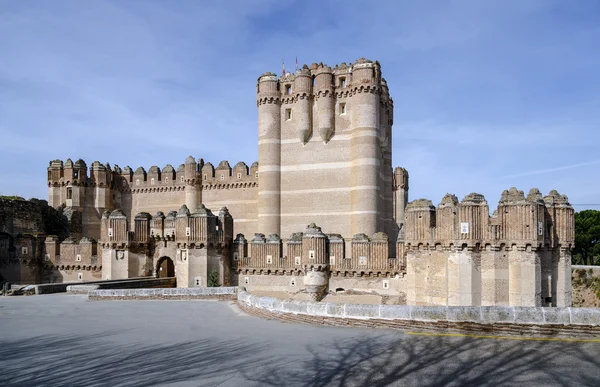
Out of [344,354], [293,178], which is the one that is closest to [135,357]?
[344,354]

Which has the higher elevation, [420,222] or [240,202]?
[240,202]

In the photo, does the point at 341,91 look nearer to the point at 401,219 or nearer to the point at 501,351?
the point at 401,219

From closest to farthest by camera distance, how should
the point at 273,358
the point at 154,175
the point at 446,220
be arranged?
the point at 273,358
the point at 446,220
the point at 154,175

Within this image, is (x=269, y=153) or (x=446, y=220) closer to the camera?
(x=446, y=220)

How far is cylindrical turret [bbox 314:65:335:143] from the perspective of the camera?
42594 mm

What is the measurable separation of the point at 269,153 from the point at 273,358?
3396 centimetres

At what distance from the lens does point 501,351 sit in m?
10.8

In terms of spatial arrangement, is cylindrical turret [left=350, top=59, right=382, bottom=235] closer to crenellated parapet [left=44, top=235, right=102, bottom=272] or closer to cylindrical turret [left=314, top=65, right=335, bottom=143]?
cylindrical turret [left=314, top=65, right=335, bottom=143]

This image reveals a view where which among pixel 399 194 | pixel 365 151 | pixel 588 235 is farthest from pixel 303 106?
pixel 588 235

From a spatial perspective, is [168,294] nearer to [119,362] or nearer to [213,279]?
[213,279]

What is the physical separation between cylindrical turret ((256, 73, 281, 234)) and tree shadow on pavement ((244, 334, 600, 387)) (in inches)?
1263

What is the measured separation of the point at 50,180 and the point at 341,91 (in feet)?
93.8

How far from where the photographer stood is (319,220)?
140 feet

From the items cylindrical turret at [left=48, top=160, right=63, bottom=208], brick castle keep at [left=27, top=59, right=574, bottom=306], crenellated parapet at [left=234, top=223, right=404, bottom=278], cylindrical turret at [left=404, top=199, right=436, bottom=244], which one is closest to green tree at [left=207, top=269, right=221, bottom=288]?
brick castle keep at [left=27, top=59, right=574, bottom=306]
